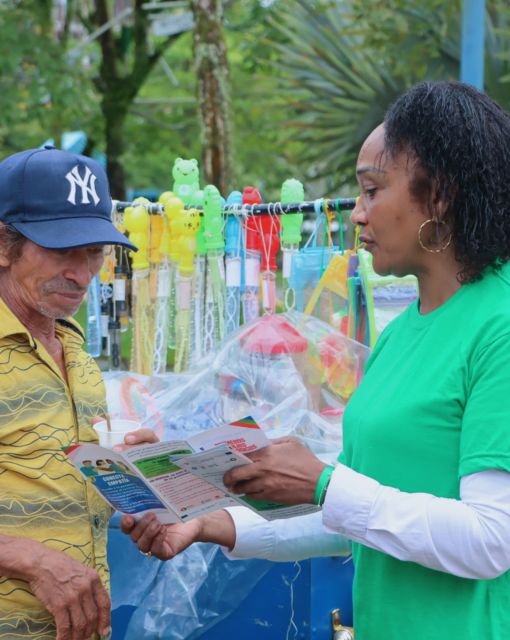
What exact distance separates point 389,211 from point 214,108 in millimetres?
5794

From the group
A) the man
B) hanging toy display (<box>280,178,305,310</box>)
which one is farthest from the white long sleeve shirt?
hanging toy display (<box>280,178,305,310</box>)

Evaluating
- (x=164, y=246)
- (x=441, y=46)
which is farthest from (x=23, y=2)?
(x=164, y=246)

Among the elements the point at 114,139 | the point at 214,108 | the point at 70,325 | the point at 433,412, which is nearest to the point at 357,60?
the point at 214,108

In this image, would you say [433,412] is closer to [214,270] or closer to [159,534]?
[159,534]

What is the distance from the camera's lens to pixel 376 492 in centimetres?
146

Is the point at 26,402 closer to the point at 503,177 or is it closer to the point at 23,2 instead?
the point at 503,177

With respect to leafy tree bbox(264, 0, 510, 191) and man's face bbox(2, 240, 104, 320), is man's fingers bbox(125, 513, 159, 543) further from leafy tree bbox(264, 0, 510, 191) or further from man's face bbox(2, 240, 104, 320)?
leafy tree bbox(264, 0, 510, 191)

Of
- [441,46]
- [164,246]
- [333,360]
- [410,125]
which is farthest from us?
[441,46]

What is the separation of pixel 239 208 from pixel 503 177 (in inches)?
68.9

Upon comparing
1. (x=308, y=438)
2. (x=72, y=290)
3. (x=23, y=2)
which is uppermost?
(x=23, y=2)

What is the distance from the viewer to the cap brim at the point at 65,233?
1759 mm

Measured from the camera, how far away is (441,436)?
1453 millimetres

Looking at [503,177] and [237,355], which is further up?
[503,177]

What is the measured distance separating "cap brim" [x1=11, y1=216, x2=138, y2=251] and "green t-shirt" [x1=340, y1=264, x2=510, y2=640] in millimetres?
681
